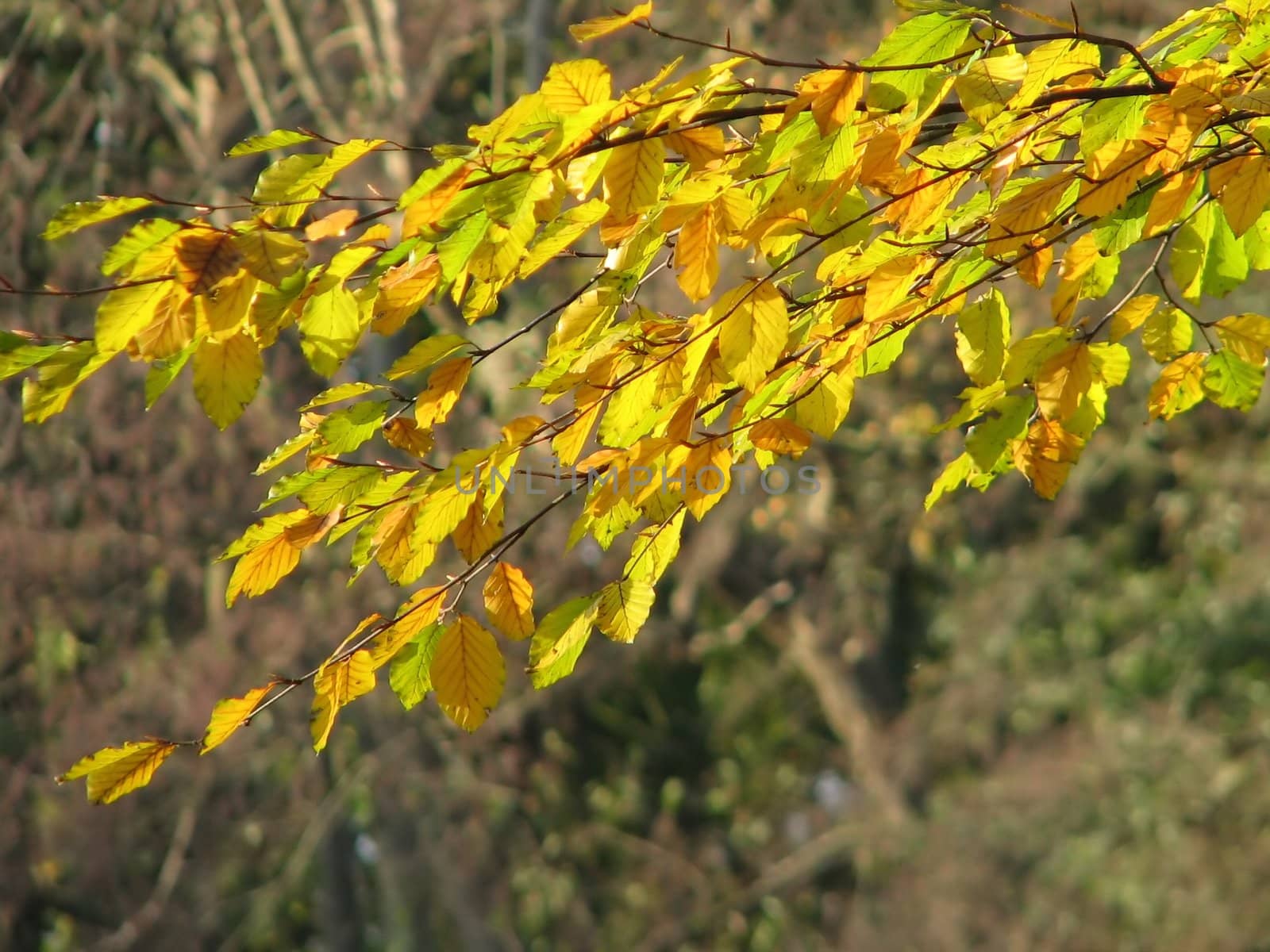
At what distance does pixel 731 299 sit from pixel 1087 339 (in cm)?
51

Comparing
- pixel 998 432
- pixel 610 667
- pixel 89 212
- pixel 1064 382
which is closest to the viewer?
pixel 89 212

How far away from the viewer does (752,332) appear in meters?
1.36

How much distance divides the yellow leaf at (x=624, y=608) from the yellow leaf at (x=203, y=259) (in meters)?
0.49

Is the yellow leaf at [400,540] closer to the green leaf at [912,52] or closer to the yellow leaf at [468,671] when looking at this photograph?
the yellow leaf at [468,671]

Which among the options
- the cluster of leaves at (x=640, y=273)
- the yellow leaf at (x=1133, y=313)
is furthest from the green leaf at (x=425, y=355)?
the yellow leaf at (x=1133, y=313)

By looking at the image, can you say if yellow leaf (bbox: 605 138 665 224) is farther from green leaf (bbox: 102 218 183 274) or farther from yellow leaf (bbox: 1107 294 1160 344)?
yellow leaf (bbox: 1107 294 1160 344)

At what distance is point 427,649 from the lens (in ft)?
4.95

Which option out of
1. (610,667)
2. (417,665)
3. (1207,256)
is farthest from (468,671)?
(610,667)

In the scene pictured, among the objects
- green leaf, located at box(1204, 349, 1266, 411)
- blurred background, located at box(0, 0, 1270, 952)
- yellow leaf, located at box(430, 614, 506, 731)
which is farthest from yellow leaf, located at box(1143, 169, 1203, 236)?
blurred background, located at box(0, 0, 1270, 952)

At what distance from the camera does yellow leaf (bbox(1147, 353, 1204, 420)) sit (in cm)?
196

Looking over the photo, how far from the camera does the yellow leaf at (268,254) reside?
1.23 metres

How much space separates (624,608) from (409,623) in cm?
21

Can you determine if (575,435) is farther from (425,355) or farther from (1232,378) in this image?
(1232,378)

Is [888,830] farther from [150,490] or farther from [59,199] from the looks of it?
[59,199]
